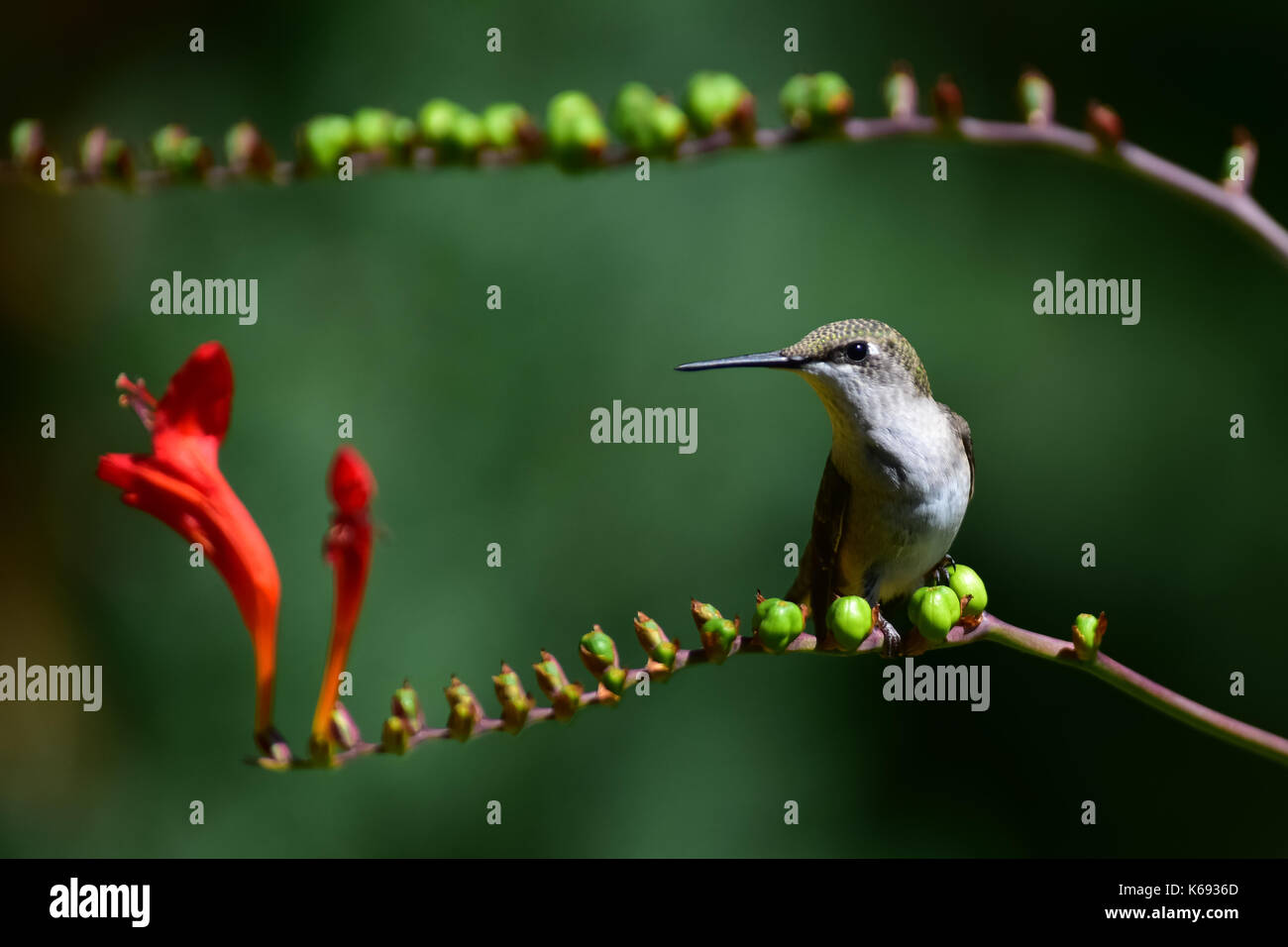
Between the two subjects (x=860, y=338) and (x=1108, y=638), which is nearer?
(x=860, y=338)

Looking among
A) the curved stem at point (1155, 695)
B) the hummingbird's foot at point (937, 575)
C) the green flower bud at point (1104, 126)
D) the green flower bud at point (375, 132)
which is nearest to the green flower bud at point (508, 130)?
the green flower bud at point (375, 132)

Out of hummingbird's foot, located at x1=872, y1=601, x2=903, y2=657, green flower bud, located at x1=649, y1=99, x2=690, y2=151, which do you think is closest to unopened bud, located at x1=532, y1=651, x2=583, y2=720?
hummingbird's foot, located at x1=872, y1=601, x2=903, y2=657

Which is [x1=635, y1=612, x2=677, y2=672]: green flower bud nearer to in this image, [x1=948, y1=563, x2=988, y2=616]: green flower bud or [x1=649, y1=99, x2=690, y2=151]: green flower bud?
[x1=948, y1=563, x2=988, y2=616]: green flower bud

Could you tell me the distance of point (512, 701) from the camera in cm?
148

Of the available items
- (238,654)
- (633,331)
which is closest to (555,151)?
(633,331)

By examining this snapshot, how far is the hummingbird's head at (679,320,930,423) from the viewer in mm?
2160

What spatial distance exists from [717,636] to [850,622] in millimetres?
154

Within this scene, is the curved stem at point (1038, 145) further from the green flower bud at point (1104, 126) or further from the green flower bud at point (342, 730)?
the green flower bud at point (342, 730)

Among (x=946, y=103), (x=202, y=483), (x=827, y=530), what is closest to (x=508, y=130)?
(x=946, y=103)

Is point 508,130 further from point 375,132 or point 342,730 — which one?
point 342,730

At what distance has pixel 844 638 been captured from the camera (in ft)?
4.86

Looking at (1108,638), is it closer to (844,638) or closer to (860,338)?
(860,338)

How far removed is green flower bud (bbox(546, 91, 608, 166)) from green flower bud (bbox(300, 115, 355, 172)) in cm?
30

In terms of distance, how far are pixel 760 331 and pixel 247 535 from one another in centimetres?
322
